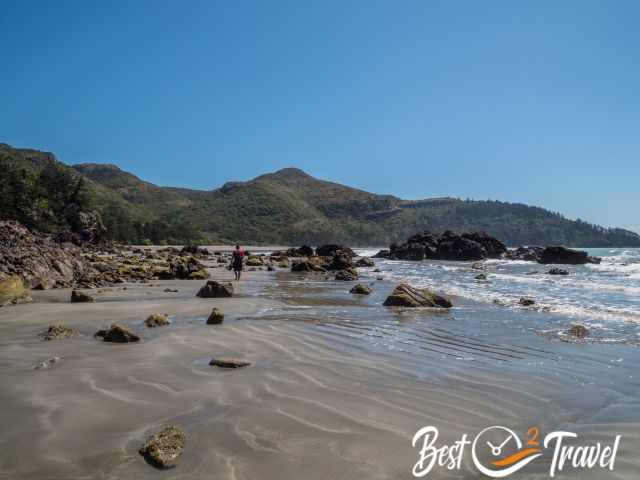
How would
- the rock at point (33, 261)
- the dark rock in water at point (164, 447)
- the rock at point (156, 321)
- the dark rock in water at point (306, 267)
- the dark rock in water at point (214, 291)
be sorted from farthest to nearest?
the dark rock in water at point (306, 267), the rock at point (33, 261), the dark rock in water at point (214, 291), the rock at point (156, 321), the dark rock in water at point (164, 447)

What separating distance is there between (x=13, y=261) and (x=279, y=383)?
13726 millimetres

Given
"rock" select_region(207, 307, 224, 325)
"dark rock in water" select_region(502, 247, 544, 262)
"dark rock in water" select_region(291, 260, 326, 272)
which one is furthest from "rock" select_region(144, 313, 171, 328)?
"dark rock in water" select_region(502, 247, 544, 262)

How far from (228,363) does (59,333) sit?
3.64 metres

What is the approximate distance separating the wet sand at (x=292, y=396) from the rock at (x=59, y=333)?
25 cm

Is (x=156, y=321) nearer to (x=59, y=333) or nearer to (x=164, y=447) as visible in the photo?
(x=59, y=333)

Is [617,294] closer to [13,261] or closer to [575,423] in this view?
[575,423]

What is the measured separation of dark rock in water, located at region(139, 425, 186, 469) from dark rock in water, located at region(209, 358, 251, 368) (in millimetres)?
2191

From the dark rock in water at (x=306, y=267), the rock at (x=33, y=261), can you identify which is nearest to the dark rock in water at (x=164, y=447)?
the rock at (x=33, y=261)

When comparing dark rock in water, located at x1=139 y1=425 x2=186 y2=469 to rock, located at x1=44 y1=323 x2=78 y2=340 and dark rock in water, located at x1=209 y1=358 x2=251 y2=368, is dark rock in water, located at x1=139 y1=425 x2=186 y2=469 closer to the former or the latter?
dark rock in water, located at x1=209 y1=358 x2=251 y2=368

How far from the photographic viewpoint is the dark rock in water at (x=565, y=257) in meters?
50.2

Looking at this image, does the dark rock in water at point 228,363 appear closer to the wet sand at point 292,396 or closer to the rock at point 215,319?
the wet sand at point 292,396

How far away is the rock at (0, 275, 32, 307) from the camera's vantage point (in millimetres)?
10775

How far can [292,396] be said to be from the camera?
4543 mm

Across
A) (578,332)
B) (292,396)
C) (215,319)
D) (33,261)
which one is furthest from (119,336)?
(33,261)
